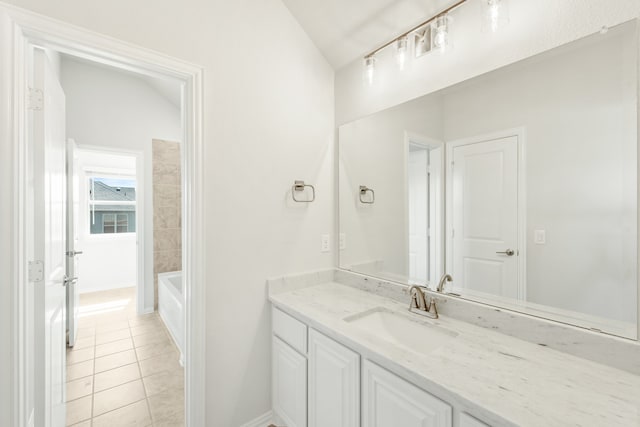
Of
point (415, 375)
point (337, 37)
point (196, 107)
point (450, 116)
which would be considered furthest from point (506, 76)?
point (196, 107)

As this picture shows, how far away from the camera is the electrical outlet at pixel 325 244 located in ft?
6.69

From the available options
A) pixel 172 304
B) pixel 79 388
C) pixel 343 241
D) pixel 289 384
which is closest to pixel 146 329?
pixel 172 304

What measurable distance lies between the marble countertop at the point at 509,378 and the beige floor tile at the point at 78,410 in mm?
1786

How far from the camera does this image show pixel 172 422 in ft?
5.90

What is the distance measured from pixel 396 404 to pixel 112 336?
3200 millimetres

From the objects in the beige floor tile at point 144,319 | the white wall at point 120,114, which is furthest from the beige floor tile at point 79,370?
the white wall at point 120,114

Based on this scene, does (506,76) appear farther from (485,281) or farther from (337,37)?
(337,37)

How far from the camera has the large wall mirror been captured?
0.98 meters

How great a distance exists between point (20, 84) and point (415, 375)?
183 centimetres

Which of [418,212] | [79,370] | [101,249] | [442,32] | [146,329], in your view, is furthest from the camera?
[101,249]

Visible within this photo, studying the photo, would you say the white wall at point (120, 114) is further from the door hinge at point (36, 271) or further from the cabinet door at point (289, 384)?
the cabinet door at point (289, 384)

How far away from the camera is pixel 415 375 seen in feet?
3.05

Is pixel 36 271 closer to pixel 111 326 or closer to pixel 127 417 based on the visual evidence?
pixel 127 417

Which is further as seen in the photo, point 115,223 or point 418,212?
point 115,223
